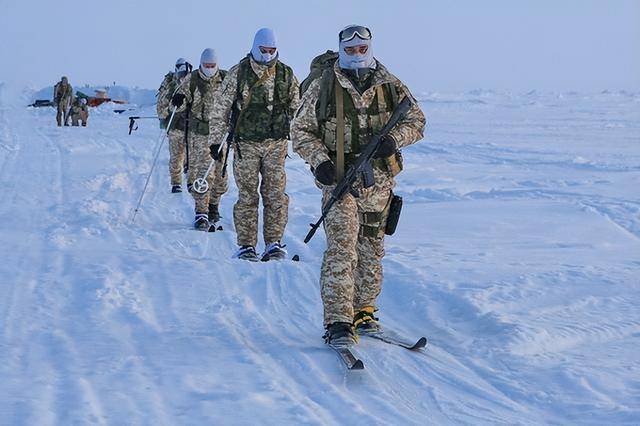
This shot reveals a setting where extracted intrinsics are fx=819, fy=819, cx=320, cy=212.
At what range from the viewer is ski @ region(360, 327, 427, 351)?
4.58 m

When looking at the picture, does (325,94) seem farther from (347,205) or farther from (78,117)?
(78,117)

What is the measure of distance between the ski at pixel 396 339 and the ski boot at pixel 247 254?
2.47 meters

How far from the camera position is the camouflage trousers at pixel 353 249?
4.63m

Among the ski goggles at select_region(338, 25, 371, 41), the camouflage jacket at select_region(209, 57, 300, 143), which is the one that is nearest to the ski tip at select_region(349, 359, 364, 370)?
the ski goggles at select_region(338, 25, 371, 41)

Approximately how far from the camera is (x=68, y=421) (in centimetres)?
344

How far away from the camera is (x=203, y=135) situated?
957cm

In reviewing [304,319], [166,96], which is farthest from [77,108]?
[304,319]

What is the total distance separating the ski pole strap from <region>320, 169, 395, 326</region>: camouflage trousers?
13cm

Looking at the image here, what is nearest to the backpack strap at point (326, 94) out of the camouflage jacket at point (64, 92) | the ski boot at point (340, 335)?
the ski boot at point (340, 335)

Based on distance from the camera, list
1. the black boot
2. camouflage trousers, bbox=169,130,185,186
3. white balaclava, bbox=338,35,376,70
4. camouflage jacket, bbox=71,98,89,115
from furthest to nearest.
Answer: camouflage jacket, bbox=71,98,89,115 → camouflage trousers, bbox=169,130,185,186 → the black boot → white balaclava, bbox=338,35,376,70

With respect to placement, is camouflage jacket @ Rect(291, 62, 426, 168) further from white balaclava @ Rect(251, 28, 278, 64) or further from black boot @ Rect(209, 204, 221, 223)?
black boot @ Rect(209, 204, 221, 223)

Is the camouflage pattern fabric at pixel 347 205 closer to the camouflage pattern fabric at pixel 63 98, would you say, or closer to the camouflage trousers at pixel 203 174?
the camouflage trousers at pixel 203 174

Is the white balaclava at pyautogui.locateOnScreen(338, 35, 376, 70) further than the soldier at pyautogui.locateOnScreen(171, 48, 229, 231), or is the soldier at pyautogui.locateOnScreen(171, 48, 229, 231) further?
the soldier at pyautogui.locateOnScreen(171, 48, 229, 231)

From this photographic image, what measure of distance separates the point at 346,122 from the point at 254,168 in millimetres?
2650
